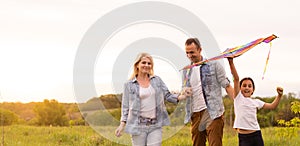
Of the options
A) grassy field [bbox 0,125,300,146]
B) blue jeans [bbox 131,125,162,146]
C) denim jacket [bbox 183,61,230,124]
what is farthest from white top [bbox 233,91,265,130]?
grassy field [bbox 0,125,300,146]

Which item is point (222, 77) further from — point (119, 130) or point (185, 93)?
point (119, 130)

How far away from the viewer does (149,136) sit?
5887 millimetres

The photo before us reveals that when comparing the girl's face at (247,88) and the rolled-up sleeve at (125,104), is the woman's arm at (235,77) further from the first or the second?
the rolled-up sleeve at (125,104)

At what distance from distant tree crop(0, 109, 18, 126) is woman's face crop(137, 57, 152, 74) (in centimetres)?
1014

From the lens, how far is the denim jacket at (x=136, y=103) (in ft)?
19.5

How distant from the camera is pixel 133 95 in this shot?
6.02 metres

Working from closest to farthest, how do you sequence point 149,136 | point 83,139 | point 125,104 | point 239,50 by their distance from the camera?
point 149,136 → point 239,50 → point 125,104 → point 83,139

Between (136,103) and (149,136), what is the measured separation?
43 cm

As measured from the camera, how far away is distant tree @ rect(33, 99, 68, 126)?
1826 cm

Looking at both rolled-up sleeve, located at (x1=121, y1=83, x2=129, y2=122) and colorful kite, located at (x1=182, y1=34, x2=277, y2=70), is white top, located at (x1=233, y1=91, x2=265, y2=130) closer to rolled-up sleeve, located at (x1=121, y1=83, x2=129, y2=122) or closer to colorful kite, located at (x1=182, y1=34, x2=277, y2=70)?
colorful kite, located at (x1=182, y1=34, x2=277, y2=70)

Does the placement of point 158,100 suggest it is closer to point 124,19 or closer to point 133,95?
point 133,95

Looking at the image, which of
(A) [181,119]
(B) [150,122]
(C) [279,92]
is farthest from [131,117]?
(C) [279,92]

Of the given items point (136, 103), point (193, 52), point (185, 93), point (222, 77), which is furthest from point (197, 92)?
point (136, 103)

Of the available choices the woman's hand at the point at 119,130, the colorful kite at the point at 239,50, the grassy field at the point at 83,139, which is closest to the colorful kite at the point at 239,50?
the colorful kite at the point at 239,50
